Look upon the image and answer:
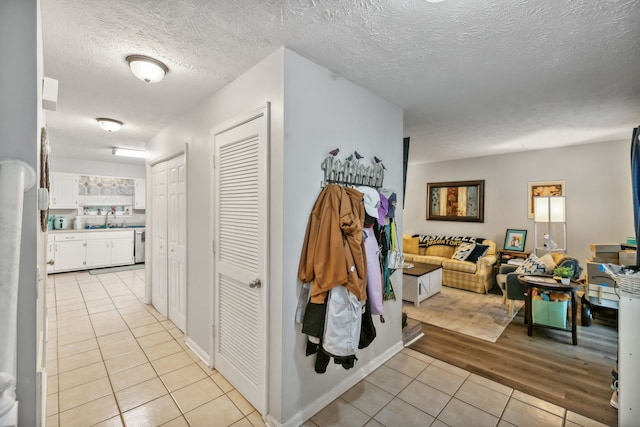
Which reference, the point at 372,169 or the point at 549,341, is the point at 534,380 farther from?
the point at 372,169

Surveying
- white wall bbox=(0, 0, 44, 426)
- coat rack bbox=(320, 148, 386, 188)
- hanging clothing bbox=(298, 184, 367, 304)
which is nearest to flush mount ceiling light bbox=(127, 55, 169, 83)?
white wall bbox=(0, 0, 44, 426)

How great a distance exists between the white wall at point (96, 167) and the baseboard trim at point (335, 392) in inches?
262

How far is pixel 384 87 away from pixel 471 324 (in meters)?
2.97

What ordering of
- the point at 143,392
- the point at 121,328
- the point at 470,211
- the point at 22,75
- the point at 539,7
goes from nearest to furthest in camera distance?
the point at 22,75 < the point at 539,7 < the point at 143,392 < the point at 121,328 < the point at 470,211

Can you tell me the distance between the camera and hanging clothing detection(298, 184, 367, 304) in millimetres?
1779

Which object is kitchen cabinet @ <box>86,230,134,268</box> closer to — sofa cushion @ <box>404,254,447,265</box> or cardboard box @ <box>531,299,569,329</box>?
sofa cushion @ <box>404,254,447,265</box>

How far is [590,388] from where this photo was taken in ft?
7.39

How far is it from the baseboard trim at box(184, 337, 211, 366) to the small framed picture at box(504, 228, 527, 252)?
515cm

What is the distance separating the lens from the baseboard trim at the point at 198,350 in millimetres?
2547

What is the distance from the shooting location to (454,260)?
5090mm

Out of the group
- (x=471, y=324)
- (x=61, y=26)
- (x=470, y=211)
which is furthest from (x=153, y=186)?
(x=470, y=211)

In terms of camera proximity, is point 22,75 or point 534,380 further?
point 534,380

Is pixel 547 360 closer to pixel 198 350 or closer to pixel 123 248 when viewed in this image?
pixel 198 350

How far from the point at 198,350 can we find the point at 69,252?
4898 millimetres
